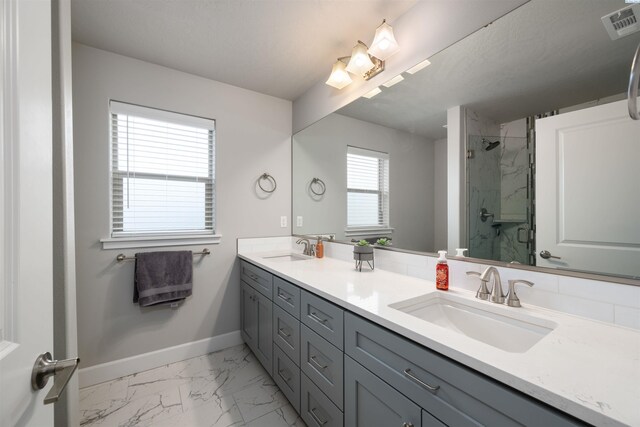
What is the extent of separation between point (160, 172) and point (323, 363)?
1.95 m

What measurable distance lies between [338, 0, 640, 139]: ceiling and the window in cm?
45

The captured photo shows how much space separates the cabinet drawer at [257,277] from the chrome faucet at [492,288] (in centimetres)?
127

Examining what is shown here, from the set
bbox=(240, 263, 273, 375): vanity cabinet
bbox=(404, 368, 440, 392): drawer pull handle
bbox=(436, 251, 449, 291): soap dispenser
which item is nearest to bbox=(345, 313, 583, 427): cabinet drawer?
bbox=(404, 368, 440, 392): drawer pull handle

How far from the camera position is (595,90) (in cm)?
94

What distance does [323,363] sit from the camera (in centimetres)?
128

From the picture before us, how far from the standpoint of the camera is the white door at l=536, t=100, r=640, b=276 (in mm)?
882

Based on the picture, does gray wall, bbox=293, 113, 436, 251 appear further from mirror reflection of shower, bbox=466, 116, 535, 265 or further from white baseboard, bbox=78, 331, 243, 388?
white baseboard, bbox=78, 331, 243, 388

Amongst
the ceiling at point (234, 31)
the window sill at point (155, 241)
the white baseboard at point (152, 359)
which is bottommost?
the white baseboard at point (152, 359)

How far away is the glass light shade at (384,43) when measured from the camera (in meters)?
1.53

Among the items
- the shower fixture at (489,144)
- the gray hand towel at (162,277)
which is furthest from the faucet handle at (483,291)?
the gray hand towel at (162,277)

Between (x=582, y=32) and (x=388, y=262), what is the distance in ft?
4.52

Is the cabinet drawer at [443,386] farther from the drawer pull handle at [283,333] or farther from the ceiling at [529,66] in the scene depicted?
the ceiling at [529,66]

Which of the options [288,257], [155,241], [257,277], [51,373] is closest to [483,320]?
[51,373]

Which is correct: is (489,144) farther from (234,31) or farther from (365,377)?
(234,31)
